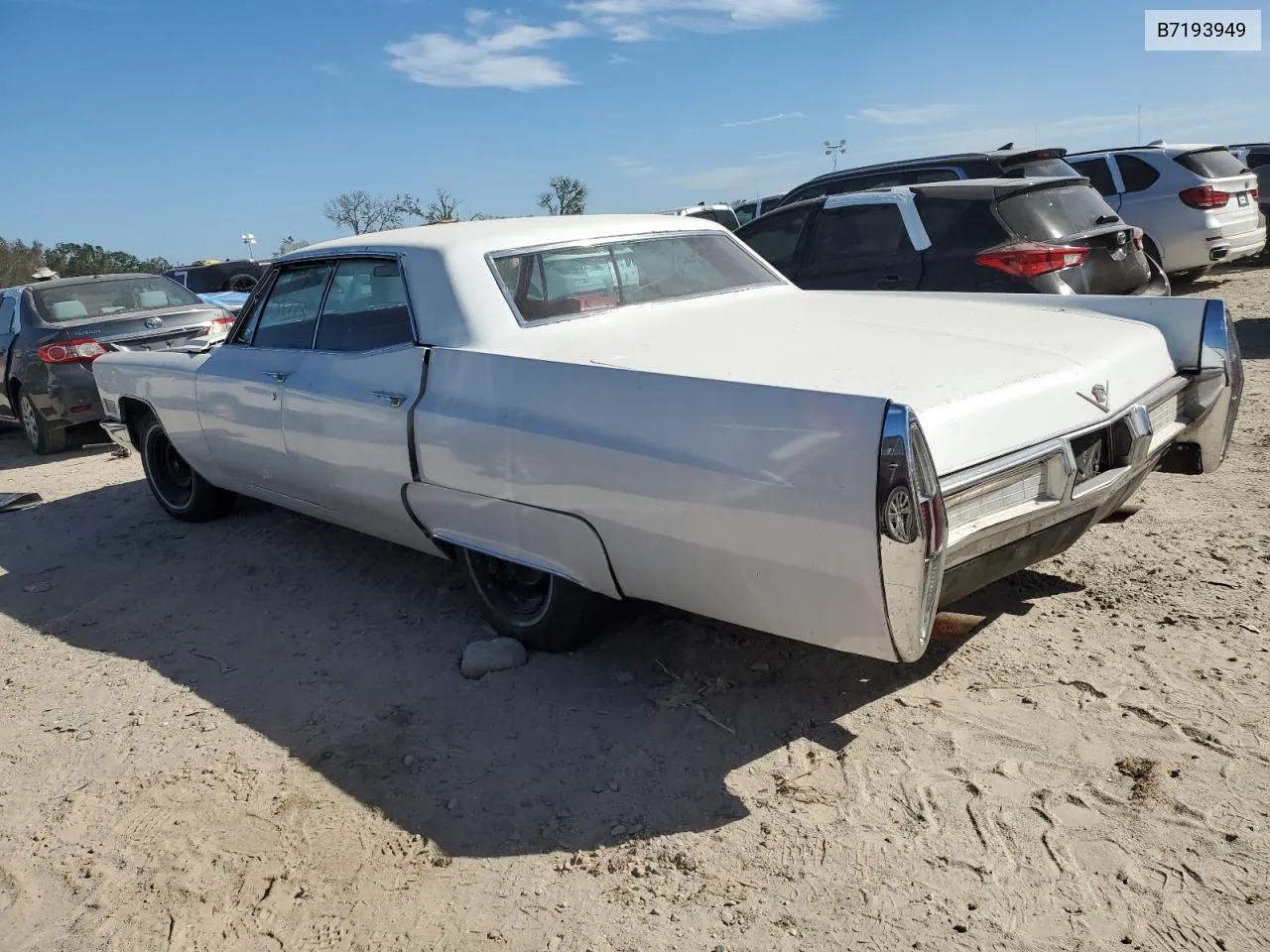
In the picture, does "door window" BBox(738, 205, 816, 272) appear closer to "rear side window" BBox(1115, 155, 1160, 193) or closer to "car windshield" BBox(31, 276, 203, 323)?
"car windshield" BBox(31, 276, 203, 323)

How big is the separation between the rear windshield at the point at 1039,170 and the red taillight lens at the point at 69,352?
7.27m

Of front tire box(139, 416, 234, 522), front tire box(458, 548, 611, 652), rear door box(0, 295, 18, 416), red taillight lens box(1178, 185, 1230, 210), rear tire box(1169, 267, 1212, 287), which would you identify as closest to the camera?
front tire box(458, 548, 611, 652)

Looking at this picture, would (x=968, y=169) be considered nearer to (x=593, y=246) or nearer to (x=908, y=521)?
(x=593, y=246)

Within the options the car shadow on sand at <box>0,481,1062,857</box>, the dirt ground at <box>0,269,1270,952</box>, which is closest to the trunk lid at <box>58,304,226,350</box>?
the car shadow on sand at <box>0,481,1062,857</box>

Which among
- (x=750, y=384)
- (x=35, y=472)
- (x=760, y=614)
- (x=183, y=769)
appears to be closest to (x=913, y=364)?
(x=750, y=384)

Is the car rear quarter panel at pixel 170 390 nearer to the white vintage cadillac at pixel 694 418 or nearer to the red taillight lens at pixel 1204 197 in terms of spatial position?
the white vintage cadillac at pixel 694 418

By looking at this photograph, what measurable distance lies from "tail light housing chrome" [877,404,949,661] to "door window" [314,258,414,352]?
6.63 ft

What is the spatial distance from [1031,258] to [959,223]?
0.55 metres

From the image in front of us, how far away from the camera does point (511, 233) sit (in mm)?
4039

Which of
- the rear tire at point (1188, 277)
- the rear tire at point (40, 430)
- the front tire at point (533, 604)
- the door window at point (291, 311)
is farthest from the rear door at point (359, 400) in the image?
the rear tire at point (1188, 277)

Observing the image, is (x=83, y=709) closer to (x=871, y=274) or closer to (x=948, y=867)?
(x=948, y=867)

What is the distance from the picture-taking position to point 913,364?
283 centimetres

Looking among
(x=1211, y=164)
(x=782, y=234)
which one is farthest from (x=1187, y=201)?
(x=782, y=234)

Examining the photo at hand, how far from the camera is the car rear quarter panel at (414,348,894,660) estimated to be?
96.0 inches
